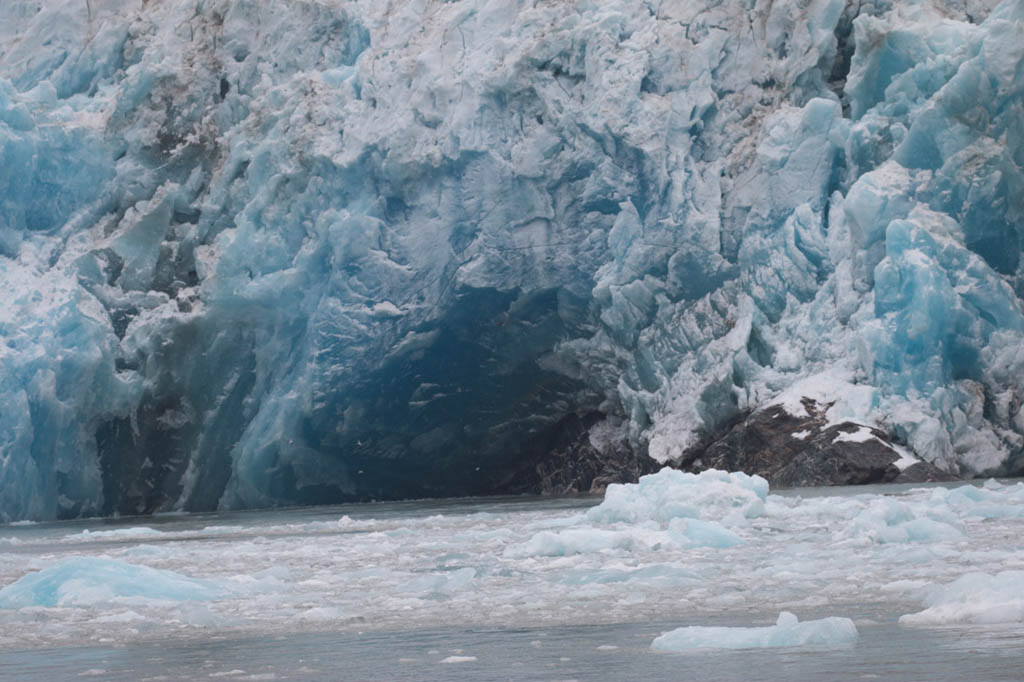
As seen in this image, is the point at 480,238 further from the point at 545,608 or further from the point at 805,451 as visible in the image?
the point at 545,608

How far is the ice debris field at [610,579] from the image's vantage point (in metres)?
5.47

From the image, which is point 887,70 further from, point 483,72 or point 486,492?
point 486,492

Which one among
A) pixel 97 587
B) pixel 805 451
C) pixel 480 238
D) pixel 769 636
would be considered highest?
pixel 480 238

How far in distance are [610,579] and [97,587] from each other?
3024 mm

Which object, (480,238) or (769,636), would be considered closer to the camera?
(769,636)

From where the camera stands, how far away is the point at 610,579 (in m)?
7.34

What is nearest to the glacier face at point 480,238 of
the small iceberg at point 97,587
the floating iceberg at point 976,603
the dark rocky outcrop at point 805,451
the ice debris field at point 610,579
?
the dark rocky outcrop at point 805,451

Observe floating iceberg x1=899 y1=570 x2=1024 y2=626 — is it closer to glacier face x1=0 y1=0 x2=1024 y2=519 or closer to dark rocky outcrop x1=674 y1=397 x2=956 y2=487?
dark rocky outcrop x1=674 y1=397 x2=956 y2=487

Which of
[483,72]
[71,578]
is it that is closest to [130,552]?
[71,578]

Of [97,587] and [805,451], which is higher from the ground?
[805,451]

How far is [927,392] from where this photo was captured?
18.8 metres

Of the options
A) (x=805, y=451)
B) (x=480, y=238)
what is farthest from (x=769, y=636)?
(x=480, y=238)

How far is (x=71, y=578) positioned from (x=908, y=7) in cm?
1702

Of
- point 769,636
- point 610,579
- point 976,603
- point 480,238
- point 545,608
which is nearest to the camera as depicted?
point 769,636
